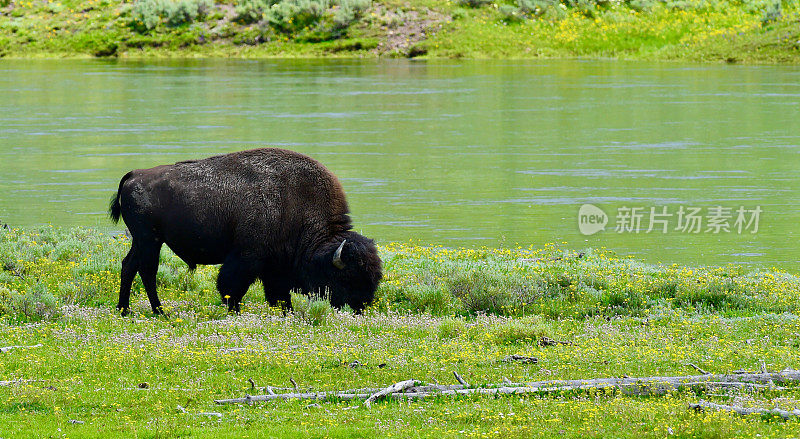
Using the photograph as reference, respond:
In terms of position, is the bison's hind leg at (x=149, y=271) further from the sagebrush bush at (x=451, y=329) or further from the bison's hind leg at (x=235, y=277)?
the sagebrush bush at (x=451, y=329)

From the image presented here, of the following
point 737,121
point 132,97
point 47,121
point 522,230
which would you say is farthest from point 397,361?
point 132,97

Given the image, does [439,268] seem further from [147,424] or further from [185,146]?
[185,146]

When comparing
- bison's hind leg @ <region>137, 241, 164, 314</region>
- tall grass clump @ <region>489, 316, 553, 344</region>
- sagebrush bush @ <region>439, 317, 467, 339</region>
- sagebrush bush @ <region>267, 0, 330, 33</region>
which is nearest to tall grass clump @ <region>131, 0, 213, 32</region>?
sagebrush bush @ <region>267, 0, 330, 33</region>

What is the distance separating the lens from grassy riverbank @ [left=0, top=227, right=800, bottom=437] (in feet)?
24.2

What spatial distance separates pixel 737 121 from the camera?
33.7 m

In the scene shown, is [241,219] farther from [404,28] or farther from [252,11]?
[252,11]

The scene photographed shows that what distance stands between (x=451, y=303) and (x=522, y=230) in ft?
22.5

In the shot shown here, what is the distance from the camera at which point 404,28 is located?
71250 mm

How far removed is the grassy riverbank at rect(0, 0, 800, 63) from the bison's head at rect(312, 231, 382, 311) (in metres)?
52.8

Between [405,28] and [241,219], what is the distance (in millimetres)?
60888

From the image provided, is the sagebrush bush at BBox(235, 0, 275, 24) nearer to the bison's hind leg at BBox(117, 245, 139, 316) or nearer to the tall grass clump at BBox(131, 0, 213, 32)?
the tall grass clump at BBox(131, 0, 213, 32)

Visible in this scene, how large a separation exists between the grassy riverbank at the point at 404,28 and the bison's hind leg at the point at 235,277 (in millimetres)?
53090

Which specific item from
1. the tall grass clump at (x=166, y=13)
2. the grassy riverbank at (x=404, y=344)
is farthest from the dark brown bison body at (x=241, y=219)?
the tall grass clump at (x=166, y=13)

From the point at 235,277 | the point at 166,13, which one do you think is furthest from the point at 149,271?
the point at 166,13
